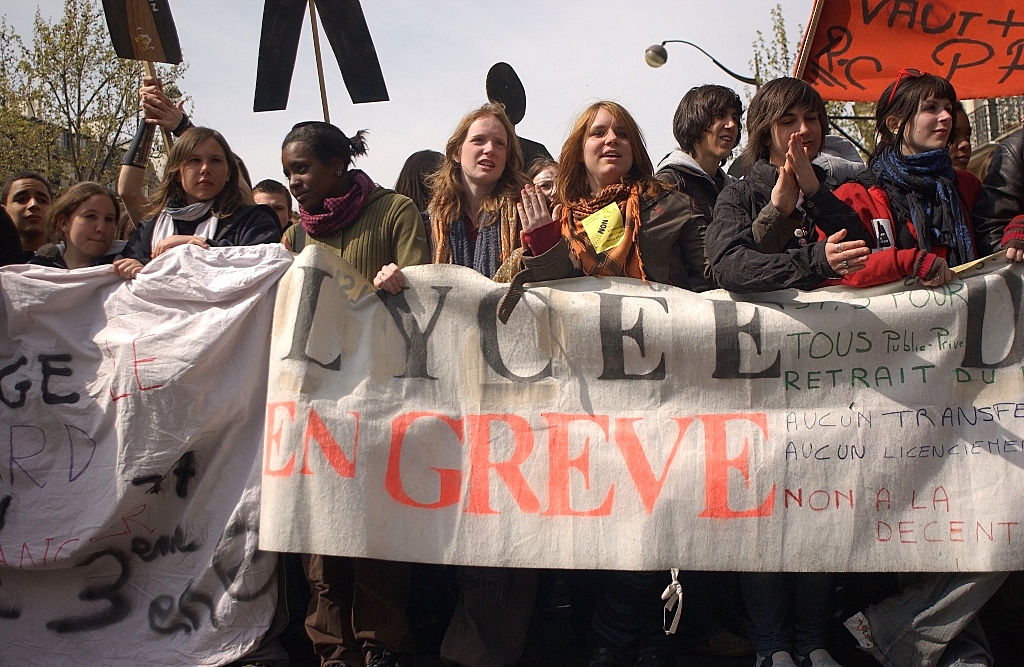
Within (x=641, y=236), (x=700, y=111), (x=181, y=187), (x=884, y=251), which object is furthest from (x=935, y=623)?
(x=181, y=187)

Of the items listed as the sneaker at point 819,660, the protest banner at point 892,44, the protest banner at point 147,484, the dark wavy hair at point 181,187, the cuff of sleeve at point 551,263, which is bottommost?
the sneaker at point 819,660

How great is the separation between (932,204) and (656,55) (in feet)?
37.6

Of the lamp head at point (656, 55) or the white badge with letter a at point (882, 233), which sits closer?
the white badge with letter a at point (882, 233)

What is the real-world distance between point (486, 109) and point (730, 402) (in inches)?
66.5

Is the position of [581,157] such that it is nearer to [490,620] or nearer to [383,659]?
[490,620]

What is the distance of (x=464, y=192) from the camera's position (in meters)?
3.82

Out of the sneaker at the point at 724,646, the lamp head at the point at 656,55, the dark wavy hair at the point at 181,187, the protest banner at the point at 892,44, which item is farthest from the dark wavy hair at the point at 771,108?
the lamp head at the point at 656,55

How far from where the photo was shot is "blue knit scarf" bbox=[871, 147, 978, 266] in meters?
3.16

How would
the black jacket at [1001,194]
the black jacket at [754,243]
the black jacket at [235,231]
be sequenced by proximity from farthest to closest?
the black jacket at [235,231] → the black jacket at [1001,194] → the black jacket at [754,243]

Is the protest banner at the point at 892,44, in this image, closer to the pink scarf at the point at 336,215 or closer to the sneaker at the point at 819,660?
the pink scarf at the point at 336,215

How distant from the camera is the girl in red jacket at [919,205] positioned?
9.94 ft

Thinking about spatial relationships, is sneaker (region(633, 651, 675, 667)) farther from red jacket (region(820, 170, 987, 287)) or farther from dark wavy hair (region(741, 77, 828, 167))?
dark wavy hair (region(741, 77, 828, 167))

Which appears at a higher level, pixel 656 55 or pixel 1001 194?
pixel 656 55

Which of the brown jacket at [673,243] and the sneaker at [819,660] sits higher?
the brown jacket at [673,243]
